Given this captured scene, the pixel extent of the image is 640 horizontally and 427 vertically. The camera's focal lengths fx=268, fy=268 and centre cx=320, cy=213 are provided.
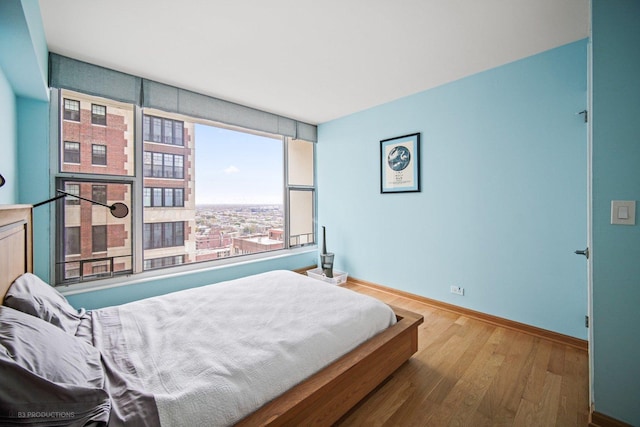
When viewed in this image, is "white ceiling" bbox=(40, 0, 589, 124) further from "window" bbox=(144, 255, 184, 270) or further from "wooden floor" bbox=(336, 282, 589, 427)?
"wooden floor" bbox=(336, 282, 589, 427)

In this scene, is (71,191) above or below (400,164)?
below

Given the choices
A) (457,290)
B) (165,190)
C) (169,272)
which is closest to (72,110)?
(165,190)

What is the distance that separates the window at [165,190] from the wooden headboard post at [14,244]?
0.67 metres

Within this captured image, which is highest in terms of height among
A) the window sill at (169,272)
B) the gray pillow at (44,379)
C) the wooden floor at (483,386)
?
the gray pillow at (44,379)

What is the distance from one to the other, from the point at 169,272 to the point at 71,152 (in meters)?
1.51

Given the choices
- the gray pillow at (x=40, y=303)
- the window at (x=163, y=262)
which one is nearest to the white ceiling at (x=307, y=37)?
the gray pillow at (x=40, y=303)

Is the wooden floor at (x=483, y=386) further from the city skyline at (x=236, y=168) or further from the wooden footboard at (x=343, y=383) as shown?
the city skyline at (x=236, y=168)

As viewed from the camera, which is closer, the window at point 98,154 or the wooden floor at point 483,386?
the wooden floor at point 483,386

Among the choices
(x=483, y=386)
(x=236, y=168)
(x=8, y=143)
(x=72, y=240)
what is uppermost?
(x=236, y=168)

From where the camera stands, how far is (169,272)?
3066mm

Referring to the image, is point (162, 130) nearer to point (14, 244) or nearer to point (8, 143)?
point (8, 143)

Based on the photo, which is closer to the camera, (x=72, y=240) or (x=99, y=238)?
(x=72, y=240)

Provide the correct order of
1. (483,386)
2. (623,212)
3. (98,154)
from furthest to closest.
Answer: (98,154)
(483,386)
(623,212)

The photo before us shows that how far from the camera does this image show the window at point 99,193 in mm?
2663
